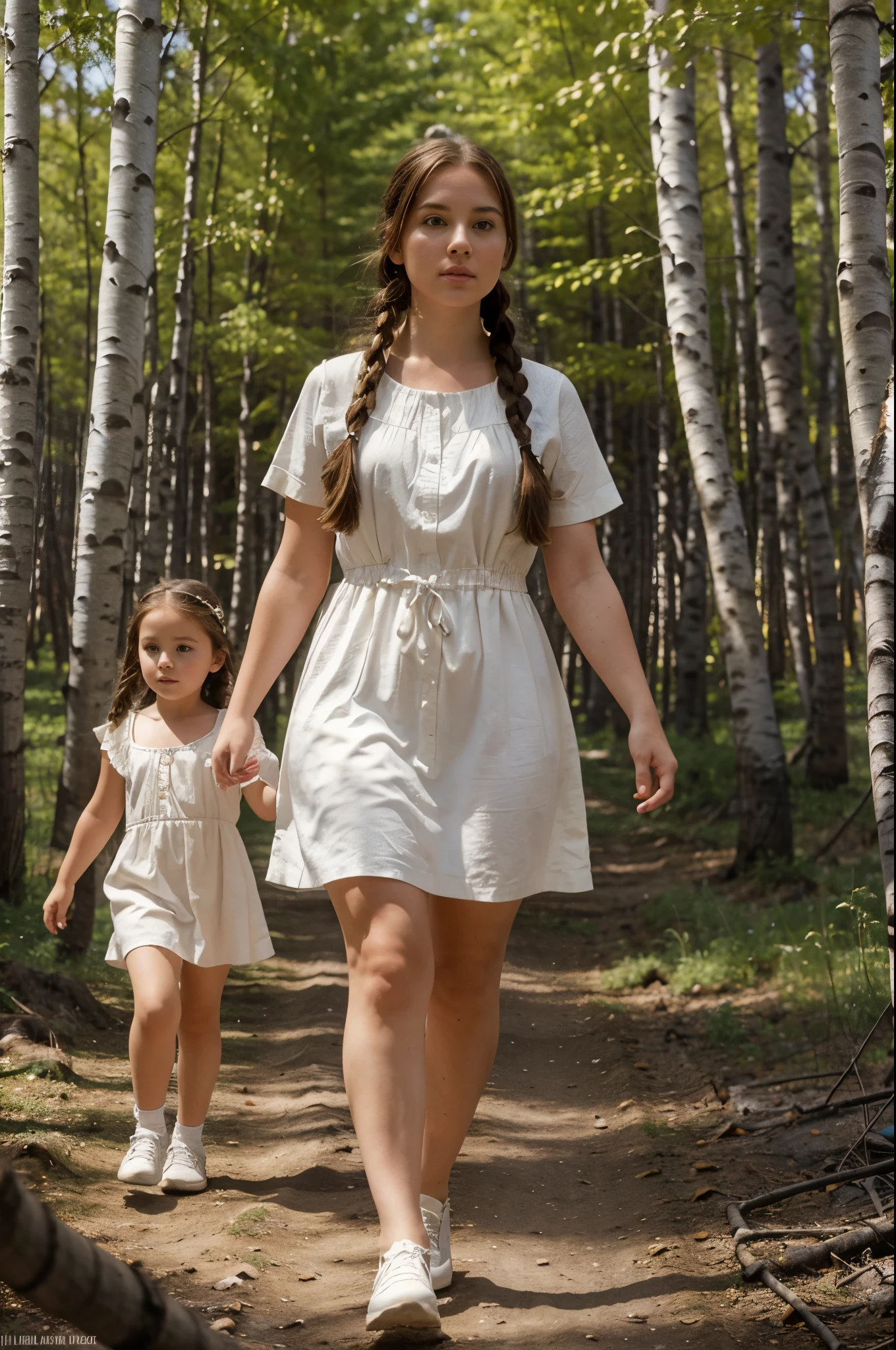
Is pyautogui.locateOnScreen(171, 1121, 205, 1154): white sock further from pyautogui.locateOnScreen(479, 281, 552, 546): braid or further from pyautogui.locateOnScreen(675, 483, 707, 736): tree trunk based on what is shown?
pyautogui.locateOnScreen(675, 483, 707, 736): tree trunk

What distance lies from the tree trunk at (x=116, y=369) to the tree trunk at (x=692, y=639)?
10.8 m

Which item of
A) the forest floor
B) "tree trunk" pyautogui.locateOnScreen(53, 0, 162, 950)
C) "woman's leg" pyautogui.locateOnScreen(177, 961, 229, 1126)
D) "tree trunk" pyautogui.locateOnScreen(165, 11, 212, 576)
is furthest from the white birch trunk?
"tree trunk" pyautogui.locateOnScreen(165, 11, 212, 576)

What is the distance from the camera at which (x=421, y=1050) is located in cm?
278

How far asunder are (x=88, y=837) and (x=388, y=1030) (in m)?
1.80

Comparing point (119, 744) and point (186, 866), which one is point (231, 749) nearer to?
point (186, 866)

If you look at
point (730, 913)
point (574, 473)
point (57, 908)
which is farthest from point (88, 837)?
point (730, 913)

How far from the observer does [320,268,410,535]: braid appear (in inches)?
119

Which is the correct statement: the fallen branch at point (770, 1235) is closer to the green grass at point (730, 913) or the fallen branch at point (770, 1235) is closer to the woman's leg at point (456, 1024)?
the woman's leg at point (456, 1024)

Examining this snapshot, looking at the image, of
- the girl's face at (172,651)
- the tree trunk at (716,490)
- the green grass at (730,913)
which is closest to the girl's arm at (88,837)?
the girl's face at (172,651)

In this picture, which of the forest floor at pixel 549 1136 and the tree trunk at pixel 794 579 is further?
the tree trunk at pixel 794 579

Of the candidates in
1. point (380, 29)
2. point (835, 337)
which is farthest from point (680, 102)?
point (835, 337)

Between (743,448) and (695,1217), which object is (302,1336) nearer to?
(695,1217)

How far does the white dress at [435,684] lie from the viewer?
2.89 meters

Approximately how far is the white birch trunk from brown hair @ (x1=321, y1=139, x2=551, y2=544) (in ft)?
12.7
